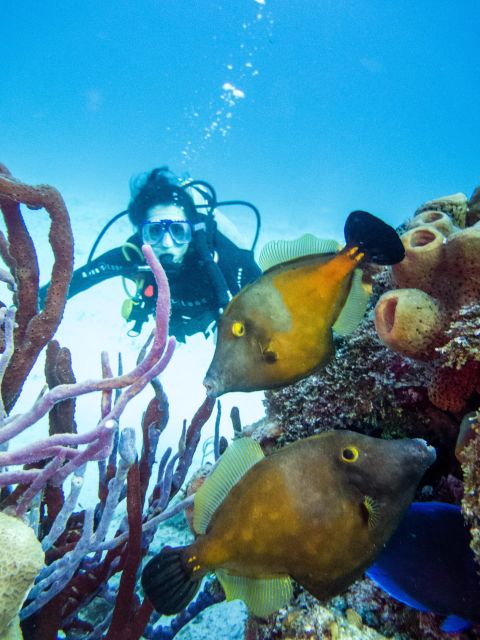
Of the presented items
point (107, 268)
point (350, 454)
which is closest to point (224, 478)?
point (350, 454)

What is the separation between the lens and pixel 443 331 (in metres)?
2.04

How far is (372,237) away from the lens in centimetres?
158

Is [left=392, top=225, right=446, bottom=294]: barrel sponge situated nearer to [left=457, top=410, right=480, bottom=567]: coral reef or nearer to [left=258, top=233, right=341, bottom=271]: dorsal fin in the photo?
[left=258, top=233, right=341, bottom=271]: dorsal fin

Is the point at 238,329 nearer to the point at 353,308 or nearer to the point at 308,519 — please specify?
the point at 353,308

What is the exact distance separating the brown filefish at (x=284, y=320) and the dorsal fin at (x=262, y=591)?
706 millimetres

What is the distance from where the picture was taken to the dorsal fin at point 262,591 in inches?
60.6

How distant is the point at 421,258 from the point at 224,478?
4.79 feet

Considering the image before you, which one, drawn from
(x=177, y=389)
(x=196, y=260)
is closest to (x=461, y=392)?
(x=196, y=260)

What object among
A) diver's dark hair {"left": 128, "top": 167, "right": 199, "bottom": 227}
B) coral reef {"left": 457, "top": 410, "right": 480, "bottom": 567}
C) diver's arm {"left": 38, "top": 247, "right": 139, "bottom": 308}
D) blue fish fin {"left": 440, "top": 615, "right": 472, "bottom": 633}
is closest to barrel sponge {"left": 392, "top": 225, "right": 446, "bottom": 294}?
coral reef {"left": 457, "top": 410, "right": 480, "bottom": 567}

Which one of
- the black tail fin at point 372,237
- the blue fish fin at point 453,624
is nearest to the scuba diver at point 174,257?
the black tail fin at point 372,237

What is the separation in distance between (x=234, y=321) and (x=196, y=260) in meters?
5.24

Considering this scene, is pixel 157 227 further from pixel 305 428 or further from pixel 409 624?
pixel 409 624

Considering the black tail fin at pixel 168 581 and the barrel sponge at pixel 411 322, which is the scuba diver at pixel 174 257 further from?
the black tail fin at pixel 168 581

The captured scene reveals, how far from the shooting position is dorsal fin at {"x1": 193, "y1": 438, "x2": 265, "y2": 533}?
156 centimetres
